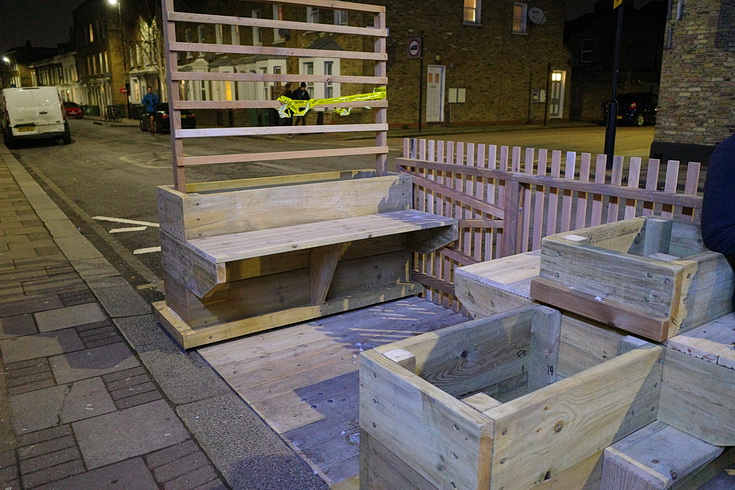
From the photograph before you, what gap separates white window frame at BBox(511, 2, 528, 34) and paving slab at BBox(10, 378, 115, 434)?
31.6 m

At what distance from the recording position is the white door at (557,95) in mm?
34619

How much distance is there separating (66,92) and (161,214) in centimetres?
8574

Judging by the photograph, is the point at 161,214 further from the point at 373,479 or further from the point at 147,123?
the point at 147,123

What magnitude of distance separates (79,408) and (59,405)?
0.46ft

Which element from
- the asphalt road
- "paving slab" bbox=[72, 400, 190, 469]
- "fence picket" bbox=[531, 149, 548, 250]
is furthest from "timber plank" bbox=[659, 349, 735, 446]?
the asphalt road

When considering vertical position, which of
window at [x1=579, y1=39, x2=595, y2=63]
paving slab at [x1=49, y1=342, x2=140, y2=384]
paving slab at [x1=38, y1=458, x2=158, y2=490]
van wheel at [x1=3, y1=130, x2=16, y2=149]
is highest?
window at [x1=579, y1=39, x2=595, y2=63]

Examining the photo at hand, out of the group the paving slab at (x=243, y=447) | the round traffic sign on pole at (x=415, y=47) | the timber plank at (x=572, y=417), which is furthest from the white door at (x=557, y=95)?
the timber plank at (x=572, y=417)

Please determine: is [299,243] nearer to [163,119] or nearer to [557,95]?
[163,119]

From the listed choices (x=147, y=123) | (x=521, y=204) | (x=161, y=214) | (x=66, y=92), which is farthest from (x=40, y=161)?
(x=66, y=92)

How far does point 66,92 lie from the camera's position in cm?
7906

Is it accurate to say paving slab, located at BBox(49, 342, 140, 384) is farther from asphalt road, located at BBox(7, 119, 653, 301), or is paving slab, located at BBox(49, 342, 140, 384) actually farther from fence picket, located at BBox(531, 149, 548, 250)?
fence picket, located at BBox(531, 149, 548, 250)

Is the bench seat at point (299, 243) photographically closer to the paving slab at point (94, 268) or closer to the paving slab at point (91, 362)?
the paving slab at point (91, 362)

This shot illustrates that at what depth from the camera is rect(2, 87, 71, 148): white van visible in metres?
21.3

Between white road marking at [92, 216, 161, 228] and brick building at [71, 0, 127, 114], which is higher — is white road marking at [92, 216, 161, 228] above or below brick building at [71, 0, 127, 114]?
below
